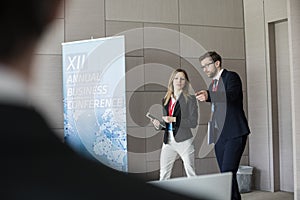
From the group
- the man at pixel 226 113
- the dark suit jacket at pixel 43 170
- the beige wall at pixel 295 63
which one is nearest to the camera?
the dark suit jacket at pixel 43 170

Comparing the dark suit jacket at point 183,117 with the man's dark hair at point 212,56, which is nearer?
the dark suit jacket at point 183,117

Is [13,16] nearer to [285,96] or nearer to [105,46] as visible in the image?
[105,46]

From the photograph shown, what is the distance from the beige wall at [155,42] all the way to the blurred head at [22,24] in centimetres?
372

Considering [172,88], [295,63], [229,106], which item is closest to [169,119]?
[172,88]

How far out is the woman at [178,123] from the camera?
398cm

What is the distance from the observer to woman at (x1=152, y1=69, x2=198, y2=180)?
157 inches

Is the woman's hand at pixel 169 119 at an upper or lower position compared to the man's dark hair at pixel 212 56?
lower

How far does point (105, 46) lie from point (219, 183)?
11.1 feet

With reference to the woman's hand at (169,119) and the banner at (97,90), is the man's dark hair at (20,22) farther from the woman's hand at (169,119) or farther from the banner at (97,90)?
the woman's hand at (169,119)

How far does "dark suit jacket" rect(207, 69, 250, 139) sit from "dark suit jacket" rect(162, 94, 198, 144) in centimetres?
23

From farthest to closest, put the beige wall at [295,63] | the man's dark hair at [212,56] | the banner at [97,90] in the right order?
the man's dark hair at [212,56] < the banner at [97,90] < the beige wall at [295,63]

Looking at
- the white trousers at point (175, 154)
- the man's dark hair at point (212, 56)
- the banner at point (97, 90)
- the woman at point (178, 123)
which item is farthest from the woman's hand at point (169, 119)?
the man's dark hair at point (212, 56)

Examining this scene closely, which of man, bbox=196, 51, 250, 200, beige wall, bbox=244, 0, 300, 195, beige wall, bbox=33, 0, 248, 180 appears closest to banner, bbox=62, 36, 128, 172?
beige wall, bbox=33, 0, 248, 180

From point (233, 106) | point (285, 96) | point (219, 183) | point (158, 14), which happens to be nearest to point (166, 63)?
point (158, 14)
